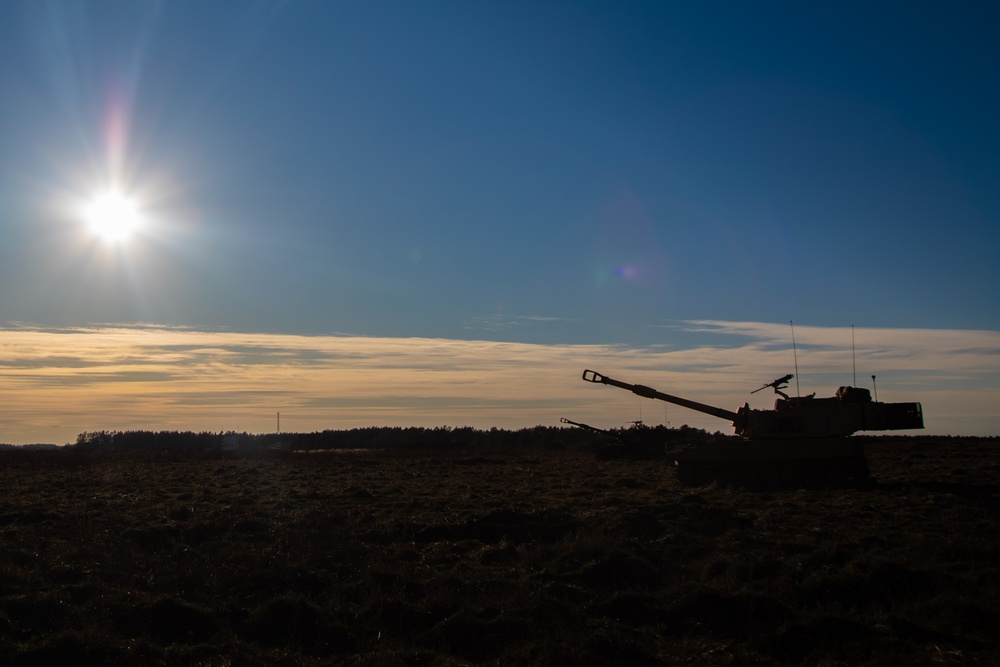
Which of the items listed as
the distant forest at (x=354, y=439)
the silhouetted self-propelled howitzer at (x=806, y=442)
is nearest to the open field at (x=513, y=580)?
the silhouetted self-propelled howitzer at (x=806, y=442)

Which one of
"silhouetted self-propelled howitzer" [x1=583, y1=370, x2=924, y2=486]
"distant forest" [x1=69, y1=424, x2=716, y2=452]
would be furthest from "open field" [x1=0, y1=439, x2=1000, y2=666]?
"distant forest" [x1=69, y1=424, x2=716, y2=452]

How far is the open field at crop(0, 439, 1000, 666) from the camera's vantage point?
28.7 feet

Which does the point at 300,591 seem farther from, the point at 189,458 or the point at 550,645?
the point at 189,458

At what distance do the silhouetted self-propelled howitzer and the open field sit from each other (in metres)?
1.79

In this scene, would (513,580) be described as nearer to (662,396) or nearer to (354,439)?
(662,396)

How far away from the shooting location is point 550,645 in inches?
340

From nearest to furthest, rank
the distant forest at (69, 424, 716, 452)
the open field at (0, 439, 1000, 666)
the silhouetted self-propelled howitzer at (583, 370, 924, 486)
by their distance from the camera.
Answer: the open field at (0, 439, 1000, 666), the silhouetted self-propelled howitzer at (583, 370, 924, 486), the distant forest at (69, 424, 716, 452)

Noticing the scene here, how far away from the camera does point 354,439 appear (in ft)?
253

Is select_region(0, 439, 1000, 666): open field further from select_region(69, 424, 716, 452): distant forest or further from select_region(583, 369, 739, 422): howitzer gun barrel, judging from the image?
select_region(69, 424, 716, 452): distant forest

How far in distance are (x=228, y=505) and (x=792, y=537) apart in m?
13.3

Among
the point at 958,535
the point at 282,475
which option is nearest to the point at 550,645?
the point at 958,535

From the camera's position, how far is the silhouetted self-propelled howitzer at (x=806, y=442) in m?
21.8

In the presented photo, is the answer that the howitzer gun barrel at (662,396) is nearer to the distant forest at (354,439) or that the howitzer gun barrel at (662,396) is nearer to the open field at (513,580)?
the open field at (513,580)

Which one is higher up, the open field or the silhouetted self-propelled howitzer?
the silhouetted self-propelled howitzer
